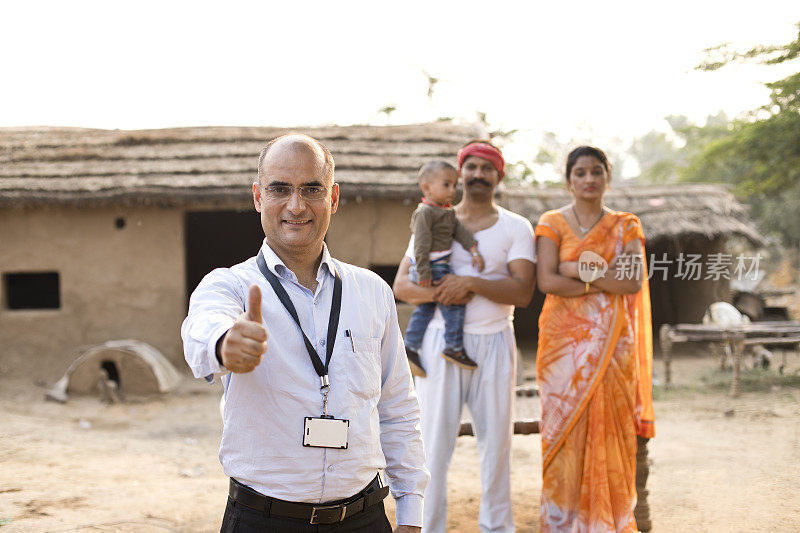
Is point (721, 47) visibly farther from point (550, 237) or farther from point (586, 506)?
point (586, 506)

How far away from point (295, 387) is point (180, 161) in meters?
7.47

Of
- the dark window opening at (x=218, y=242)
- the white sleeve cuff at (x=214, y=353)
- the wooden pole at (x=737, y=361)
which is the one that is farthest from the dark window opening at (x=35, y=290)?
the white sleeve cuff at (x=214, y=353)

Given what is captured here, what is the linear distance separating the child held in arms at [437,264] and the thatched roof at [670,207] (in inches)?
287

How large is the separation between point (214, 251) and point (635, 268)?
10295 mm

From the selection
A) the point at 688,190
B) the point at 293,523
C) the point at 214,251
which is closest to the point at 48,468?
the point at 293,523

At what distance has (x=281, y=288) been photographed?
1.78 meters

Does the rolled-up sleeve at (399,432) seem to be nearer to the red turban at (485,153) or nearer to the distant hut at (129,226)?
the red turban at (485,153)

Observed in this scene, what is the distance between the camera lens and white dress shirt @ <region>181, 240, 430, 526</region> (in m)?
1.70

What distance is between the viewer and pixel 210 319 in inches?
61.4

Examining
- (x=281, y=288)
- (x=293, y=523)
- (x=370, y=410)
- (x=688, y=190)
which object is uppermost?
(x=688, y=190)

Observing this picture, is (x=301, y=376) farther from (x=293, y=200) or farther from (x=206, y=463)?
(x=206, y=463)

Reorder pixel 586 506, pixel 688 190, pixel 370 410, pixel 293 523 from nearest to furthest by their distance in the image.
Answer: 1. pixel 293 523
2. pixel 370 410
3. pixel 586 506
4. pixel 688 190

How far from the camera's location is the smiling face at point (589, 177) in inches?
140

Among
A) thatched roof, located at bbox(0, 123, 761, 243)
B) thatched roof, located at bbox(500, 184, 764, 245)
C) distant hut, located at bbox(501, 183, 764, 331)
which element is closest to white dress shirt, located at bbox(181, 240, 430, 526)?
thatched roof, located at bbox(0, 123, 761, 243)
